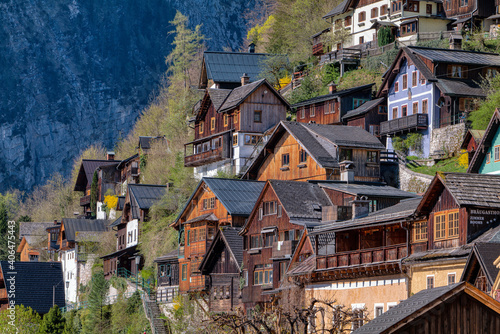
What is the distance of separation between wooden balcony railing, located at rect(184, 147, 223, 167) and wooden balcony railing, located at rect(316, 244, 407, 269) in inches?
1354

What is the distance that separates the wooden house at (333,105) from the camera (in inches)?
3265

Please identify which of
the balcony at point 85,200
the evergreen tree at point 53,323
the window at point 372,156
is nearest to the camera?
the window at point 372,156

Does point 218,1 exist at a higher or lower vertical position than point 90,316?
higher

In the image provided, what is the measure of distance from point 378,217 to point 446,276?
7280mm

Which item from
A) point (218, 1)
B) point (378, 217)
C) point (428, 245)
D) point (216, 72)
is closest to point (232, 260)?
point (378, 217)

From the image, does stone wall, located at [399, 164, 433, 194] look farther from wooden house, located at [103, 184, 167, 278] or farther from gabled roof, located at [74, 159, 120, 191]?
gabled roof, located at [74, 159, 120, 191]

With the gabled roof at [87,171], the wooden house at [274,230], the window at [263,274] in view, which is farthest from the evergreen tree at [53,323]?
the gabled roof at [87,171]

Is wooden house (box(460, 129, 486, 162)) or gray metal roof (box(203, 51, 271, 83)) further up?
gray metal roof (box(203, 51, 271, 83))

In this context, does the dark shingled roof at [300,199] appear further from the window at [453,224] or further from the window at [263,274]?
the window at [453,224]

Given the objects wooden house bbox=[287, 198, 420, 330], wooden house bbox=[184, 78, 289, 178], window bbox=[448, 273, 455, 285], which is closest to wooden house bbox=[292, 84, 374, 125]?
wooden house bbox=[184, 78, 289, 178]

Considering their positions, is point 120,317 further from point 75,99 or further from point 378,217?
point 75,99

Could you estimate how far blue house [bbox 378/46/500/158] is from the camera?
7244 centimetres

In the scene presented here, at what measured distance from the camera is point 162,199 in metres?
83.0

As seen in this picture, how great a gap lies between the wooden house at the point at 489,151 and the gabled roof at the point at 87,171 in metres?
66.3
